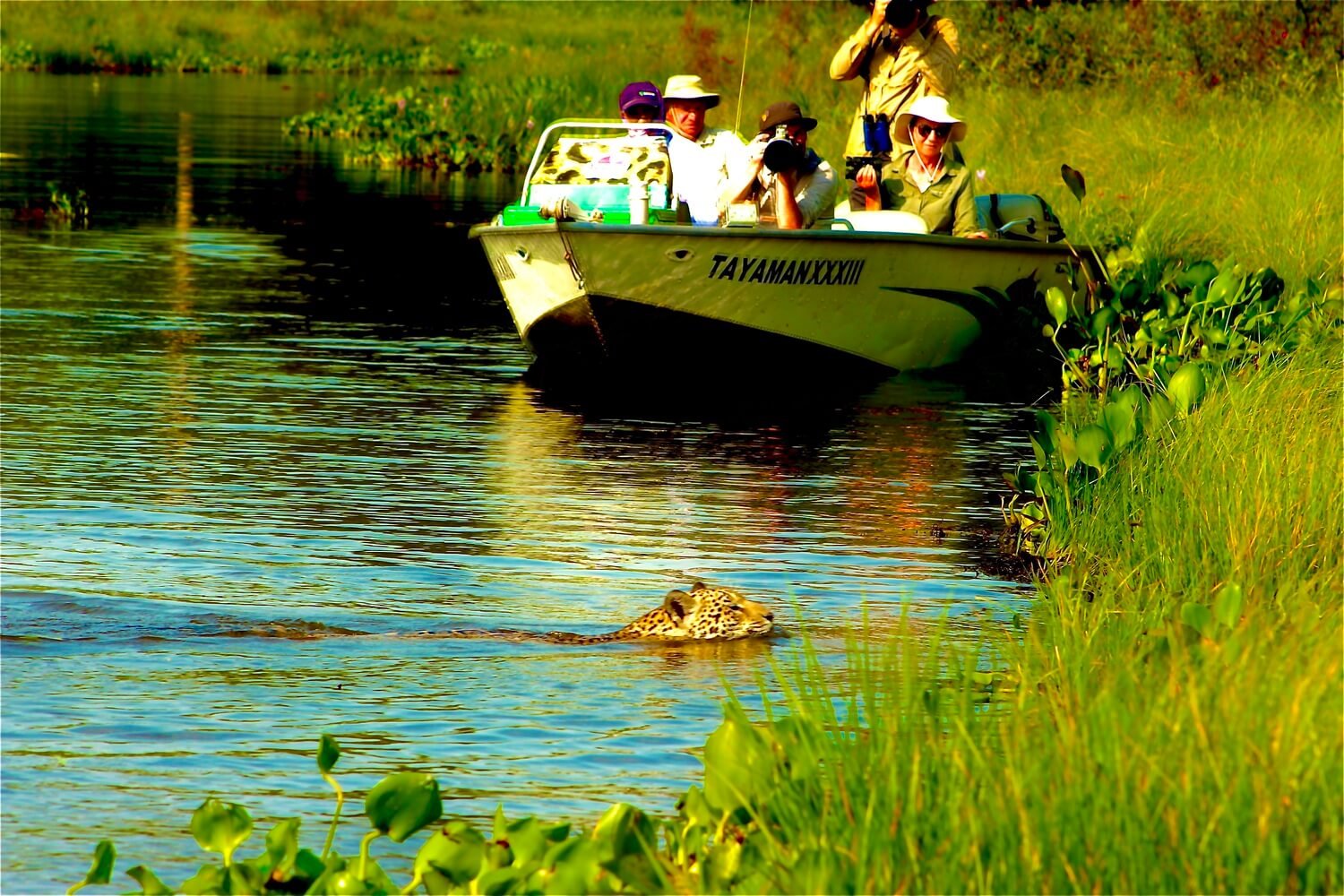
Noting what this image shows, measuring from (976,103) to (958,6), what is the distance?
14.4 ft

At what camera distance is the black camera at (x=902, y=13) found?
13.0 m

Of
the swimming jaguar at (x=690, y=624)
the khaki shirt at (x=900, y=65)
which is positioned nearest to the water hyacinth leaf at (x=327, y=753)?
the swimming jaguar at (x=690, y=624)

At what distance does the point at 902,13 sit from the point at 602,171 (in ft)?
7.68

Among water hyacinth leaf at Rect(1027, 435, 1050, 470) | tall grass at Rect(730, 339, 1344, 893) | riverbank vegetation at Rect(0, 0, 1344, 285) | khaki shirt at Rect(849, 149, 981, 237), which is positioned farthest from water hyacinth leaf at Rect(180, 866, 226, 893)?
khaki shirt at Rect(849, 149, 981, 237)

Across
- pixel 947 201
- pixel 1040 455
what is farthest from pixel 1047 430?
pixel 947 201

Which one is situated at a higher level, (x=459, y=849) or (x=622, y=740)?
(x=459, y=849)

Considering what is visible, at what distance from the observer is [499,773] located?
5055 mm

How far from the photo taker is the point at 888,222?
1171cm

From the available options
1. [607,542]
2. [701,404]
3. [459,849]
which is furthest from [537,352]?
[459,849]

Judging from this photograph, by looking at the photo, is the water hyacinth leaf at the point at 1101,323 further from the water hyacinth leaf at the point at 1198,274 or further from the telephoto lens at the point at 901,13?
the telephoto lens at the point at 901,13

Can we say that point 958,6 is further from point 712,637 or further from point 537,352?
point 712,637

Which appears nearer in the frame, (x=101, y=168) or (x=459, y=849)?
(x=459, y=849)

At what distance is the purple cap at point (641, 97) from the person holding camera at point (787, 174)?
1710 millimetres

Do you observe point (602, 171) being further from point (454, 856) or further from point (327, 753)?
point (454, 856)
